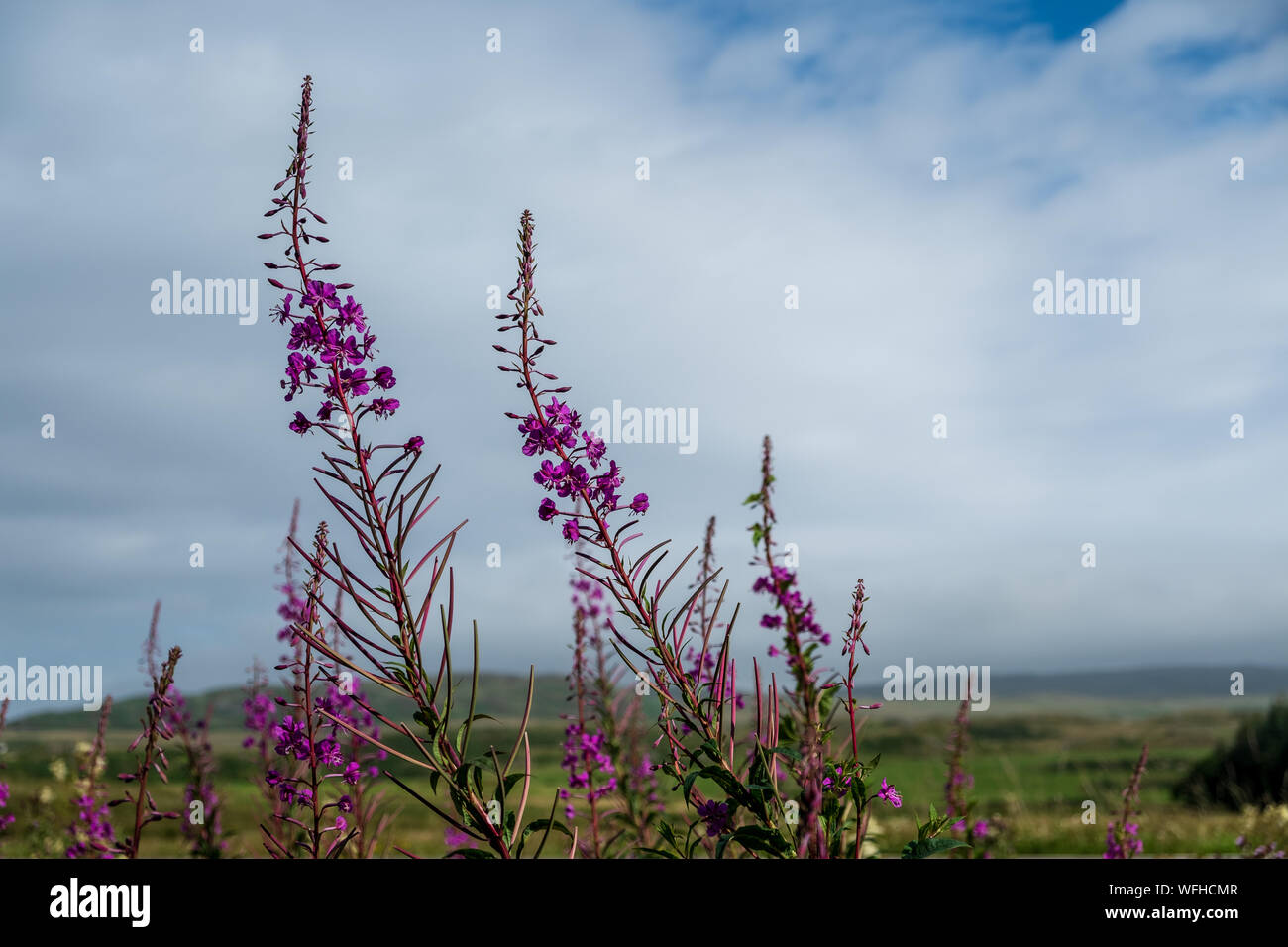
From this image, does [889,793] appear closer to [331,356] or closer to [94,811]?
[331,356]

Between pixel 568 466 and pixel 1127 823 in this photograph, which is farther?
pixel 1127 823

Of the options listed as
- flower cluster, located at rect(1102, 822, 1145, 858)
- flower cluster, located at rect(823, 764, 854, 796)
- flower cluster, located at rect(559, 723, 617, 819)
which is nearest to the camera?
flower cluster, located at rect(823, 764, 854, 796)

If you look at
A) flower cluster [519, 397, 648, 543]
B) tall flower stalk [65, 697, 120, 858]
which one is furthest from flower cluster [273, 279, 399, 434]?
tall flower stalk [65, 697, 120, 858]

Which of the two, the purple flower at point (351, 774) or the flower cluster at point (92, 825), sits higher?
the purple flower at point (351, 774)

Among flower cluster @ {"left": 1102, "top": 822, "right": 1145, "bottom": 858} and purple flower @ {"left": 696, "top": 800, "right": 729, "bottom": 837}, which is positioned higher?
purple flower @ {"left": 696, "top": 800, "right": 729, "bottom": 837}

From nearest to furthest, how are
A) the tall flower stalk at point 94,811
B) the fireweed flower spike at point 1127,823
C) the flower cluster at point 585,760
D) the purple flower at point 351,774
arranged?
the purple flower at point 351,774, the tall flower stalk at point 94,811, the flower cluster at point 585,760, the fireweed flower spike at point 1127,823

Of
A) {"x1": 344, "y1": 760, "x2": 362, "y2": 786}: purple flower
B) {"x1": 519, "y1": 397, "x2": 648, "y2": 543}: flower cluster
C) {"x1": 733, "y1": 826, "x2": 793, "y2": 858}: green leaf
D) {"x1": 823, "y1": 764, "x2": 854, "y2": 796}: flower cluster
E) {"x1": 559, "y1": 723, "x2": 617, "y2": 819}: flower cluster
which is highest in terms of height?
{"x1": 519, "y1": 397, "x2": 648, "y2": 543}: flower cluster

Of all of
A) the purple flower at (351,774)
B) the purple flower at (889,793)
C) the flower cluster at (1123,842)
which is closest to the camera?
the purple flower at (889,793)

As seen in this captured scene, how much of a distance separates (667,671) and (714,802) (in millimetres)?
447

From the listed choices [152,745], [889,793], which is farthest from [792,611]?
[152,745]

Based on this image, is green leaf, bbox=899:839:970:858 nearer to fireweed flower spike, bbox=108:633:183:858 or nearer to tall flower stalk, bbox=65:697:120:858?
fireweed flower spike, bbox=108:633:183:858

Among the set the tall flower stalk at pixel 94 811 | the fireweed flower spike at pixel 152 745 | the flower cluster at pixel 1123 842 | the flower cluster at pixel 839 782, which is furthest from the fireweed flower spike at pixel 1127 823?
the tall flower stalk at pixel 94 811

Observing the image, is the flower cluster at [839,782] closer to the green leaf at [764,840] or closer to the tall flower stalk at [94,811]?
the green leaf at [764,840]
